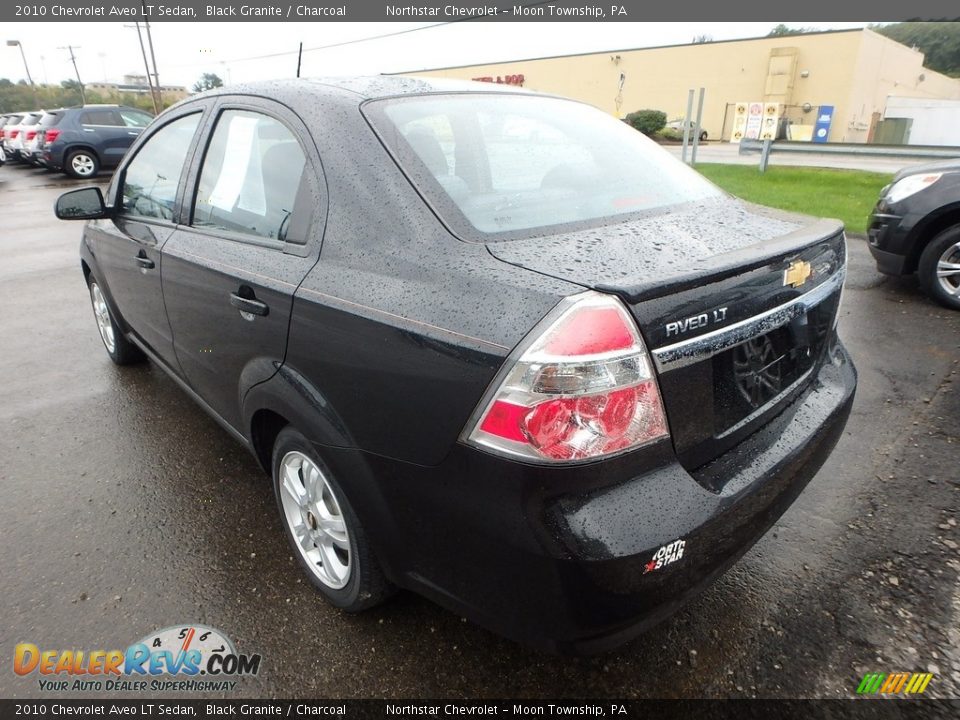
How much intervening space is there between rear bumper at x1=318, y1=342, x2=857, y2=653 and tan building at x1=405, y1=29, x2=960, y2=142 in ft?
121

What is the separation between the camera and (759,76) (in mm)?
→ 38719

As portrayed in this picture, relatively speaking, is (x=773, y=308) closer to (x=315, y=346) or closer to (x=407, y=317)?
(x=407, y=317)

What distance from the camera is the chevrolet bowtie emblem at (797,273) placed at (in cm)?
177

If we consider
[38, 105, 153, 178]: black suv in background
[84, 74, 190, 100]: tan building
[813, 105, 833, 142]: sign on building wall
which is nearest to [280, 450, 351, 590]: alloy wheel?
[38, 105, 153, 178]: black suv in background

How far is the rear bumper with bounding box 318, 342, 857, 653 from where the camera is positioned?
1.41m

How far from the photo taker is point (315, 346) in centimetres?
184

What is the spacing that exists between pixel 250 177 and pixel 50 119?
18.1 meters

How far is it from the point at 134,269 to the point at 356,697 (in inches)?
95.2

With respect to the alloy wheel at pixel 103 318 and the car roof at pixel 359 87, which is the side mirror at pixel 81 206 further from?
the car roof at pixel 359 87

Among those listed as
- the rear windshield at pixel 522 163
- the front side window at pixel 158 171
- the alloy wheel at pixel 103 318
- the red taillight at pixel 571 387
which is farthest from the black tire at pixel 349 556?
the alloy wheel at pixel 103 318

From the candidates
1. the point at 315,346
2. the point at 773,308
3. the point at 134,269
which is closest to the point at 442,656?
the point at 315,346

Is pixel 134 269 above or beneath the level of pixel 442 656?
above

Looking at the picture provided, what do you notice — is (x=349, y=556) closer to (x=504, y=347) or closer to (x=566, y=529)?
(x=566, y=529)

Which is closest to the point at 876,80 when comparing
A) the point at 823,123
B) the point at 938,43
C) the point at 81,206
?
the point at 823,123
